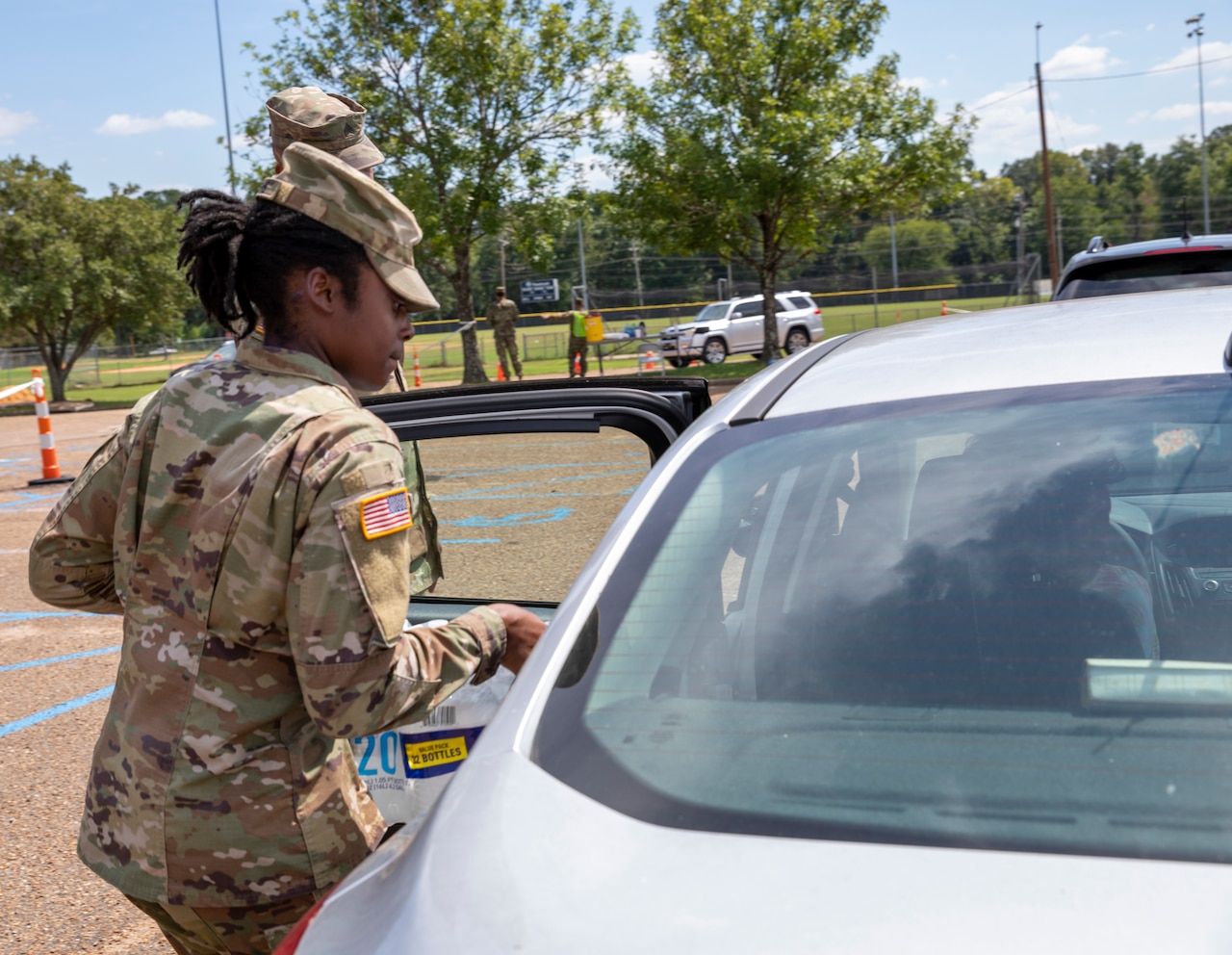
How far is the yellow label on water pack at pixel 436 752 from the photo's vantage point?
8.16 ft

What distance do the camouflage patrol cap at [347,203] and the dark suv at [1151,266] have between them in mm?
5270

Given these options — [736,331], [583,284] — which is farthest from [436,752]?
[583,284]

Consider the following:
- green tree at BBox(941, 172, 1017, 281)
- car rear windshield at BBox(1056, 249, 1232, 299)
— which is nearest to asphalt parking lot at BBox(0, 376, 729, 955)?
car rear windshield at BBox(1056, 249, 1232, 299)

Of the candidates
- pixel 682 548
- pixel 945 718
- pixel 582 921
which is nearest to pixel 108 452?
pixel 682 548

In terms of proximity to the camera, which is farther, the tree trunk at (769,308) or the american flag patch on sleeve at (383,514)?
the tree trunk at (769,308)

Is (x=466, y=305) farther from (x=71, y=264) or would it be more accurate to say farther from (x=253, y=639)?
(x=253, y=639)

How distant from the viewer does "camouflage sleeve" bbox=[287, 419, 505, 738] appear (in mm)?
1646

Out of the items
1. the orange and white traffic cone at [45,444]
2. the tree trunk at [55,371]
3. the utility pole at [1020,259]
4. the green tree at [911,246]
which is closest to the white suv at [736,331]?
the utility pole at [1020,259]

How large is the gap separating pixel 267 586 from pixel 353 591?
0.14 meters

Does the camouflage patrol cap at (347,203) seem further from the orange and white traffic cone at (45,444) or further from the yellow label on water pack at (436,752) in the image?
the orange and white traffic cone at (45,444)

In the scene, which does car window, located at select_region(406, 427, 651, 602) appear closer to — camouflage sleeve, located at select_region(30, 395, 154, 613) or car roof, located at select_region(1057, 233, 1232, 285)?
camouflage sleeve, located at select_region(30, 395, 154, 613)

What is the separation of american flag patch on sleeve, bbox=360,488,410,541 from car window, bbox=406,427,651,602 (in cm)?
111

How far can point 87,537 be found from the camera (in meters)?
1.94

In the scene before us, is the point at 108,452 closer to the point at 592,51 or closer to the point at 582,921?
the point at 582,921
